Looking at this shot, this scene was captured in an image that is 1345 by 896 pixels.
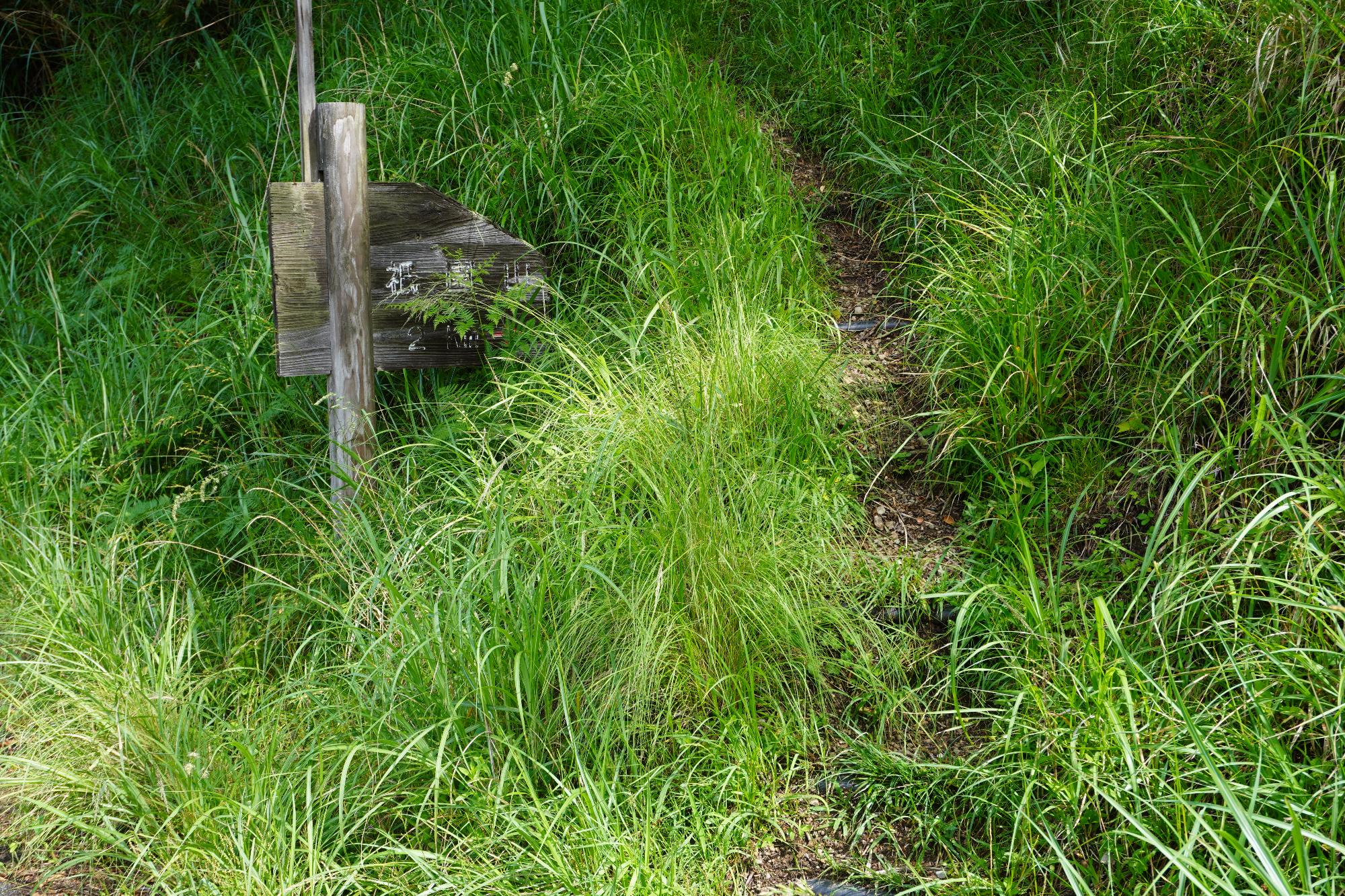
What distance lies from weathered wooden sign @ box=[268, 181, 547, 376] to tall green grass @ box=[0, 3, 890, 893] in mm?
224

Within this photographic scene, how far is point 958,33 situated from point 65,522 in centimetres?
460

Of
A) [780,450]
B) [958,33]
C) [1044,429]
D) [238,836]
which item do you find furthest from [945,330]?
[238,836]

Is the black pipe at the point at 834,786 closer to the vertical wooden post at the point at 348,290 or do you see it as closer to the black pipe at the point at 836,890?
the black pipe at the point at 836,890

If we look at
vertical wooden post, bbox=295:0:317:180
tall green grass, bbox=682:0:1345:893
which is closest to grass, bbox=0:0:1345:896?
tall green grass, bbox=682:0:1345:893

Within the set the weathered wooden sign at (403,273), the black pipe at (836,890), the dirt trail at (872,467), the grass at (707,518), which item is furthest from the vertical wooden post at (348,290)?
the black pipe at (836,890)

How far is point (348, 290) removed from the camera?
3.09 m

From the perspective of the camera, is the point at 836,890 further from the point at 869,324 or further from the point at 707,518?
the point at 869,324

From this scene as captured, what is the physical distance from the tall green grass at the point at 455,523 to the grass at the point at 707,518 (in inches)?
0.8

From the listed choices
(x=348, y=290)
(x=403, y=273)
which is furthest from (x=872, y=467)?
(x=348, y=290)

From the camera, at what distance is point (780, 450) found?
3.18m

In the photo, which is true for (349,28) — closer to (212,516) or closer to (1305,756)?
(212,516)

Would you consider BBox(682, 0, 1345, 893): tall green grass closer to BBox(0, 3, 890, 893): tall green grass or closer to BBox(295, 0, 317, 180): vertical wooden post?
BBox(0, 3, 890, 893): tall green grass

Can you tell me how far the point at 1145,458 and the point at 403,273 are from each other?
242cm

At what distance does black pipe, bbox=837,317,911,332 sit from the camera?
13.0 ft
